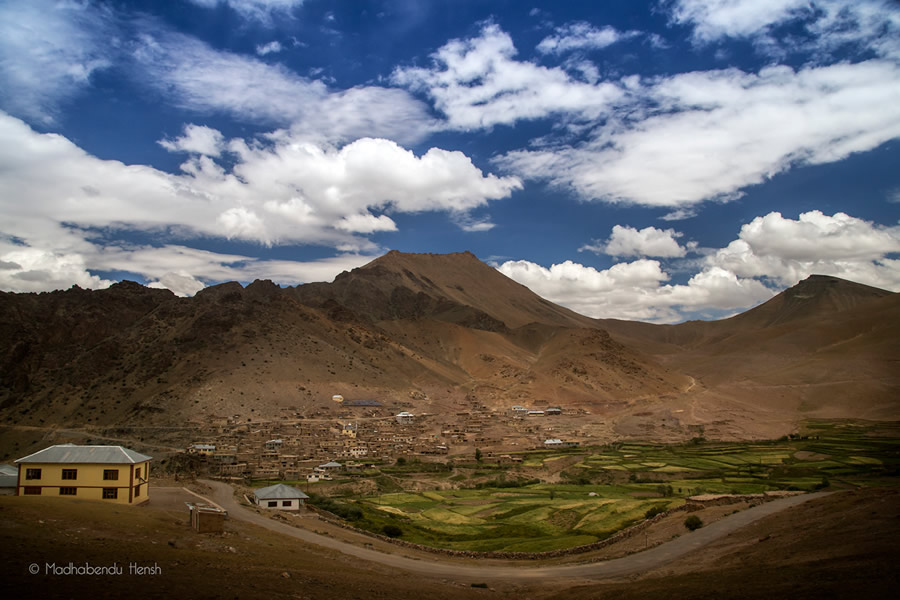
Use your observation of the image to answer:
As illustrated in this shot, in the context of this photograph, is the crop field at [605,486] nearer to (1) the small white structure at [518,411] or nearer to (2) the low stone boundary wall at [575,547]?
(2) the low stone boundary wall at [575,547]

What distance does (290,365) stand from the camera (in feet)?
390

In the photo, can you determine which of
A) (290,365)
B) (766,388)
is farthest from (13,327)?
(766,388)

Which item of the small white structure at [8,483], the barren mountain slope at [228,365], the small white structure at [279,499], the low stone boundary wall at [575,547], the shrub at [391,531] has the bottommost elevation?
the shrub at [391,531]

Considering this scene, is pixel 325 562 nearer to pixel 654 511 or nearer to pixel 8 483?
pixel 8 483

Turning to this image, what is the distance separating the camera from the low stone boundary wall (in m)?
33.5

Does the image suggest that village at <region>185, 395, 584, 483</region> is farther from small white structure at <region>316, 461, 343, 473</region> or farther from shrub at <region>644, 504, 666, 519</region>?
shrub at <region>644, 504, 666, 519</region>

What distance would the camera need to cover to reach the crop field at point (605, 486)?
42094 millimetres

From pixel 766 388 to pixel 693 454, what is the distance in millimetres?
90014

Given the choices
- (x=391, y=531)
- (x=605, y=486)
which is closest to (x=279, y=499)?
(x=391, y=531)

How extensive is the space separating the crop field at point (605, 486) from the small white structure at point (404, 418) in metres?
28.0

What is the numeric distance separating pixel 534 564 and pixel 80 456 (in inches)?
960

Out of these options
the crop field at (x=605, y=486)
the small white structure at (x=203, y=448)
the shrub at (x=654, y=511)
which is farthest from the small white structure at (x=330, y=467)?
the shrub at (x=654, y=511)

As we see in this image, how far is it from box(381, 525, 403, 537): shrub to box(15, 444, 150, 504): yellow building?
14.6 m

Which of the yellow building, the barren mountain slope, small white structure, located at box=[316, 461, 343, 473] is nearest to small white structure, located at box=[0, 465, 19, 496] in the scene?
the yellow building
